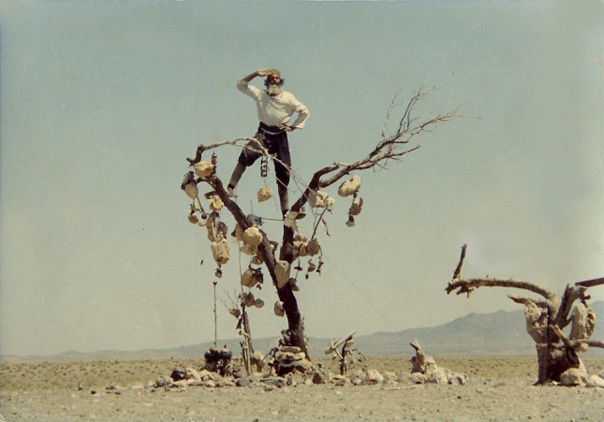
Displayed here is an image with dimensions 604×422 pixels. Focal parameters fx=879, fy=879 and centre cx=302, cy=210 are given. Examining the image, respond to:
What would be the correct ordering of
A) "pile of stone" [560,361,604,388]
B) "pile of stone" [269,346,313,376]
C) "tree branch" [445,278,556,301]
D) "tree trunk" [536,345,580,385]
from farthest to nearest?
"pile of stone" [269,346,313,376], "tree branch" [445,278,556,301], "tree trunk" [536,345,580,385], "pile of stone" [560,361,604,388]

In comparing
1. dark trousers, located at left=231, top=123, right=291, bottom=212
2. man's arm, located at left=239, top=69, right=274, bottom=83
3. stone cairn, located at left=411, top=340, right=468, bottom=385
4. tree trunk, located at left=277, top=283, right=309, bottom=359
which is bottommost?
stone cairn, located at left=411, top=340, right=468, bottom=385

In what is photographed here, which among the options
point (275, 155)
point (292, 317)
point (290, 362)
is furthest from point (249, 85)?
point (290, 362)

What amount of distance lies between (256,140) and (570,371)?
5.08 meters

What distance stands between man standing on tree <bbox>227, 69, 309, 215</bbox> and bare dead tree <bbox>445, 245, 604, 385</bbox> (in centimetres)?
284

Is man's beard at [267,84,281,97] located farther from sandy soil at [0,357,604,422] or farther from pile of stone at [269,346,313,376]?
sandy soil at [0,357,604,422]

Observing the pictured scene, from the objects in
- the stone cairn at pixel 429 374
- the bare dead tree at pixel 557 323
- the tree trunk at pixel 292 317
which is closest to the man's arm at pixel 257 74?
the tree trunk at pixel 292 317

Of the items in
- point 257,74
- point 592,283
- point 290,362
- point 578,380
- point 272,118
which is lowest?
point 578,380

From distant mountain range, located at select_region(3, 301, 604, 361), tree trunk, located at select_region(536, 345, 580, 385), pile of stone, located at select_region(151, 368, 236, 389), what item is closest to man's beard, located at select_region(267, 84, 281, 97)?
pile of stone, located at select_region(151, 368, 236, 389)

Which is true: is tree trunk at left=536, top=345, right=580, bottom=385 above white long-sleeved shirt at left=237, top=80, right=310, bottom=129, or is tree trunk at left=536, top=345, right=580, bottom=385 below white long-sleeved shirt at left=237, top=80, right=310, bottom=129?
below

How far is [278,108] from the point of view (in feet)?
40.1

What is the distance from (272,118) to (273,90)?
40 centimetres

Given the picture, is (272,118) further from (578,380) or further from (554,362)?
(578,380)

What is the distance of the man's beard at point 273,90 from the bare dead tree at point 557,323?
335cm

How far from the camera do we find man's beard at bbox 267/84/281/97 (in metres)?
12.3
